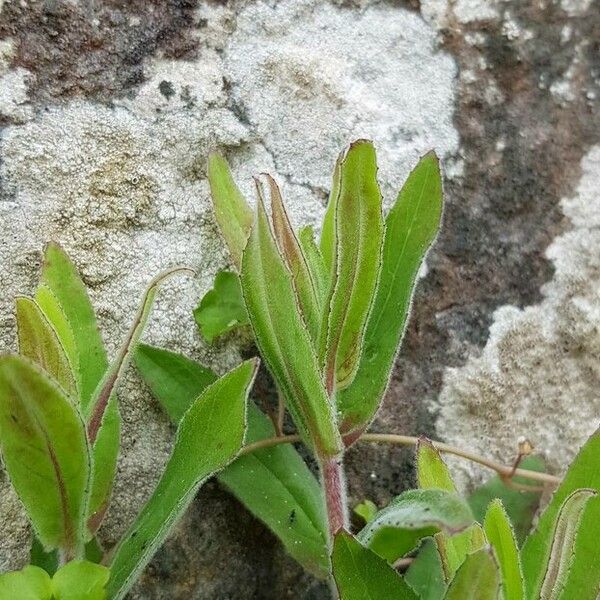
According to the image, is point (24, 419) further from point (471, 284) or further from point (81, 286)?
point (471, 284)

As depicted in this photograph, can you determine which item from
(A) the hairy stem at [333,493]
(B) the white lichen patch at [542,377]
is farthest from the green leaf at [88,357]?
(B) the white lichen patch at [542,377]

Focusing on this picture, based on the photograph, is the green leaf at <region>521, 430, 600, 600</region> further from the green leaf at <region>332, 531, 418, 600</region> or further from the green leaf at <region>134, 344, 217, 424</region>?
the green leaf at <region>134, 344, 217, 424</region>

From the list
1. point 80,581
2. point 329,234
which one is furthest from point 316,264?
point 80,581

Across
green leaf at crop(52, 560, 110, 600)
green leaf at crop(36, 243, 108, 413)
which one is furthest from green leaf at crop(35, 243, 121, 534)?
green leaf at crop(52, 560, 110, 600)

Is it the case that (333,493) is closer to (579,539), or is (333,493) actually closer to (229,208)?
(579,539)

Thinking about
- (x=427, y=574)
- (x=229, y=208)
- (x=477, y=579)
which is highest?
(x=229, y=208)

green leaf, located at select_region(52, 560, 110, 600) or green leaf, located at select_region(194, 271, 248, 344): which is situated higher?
green leaf, located at select_region(194, 271, 248, 344)
